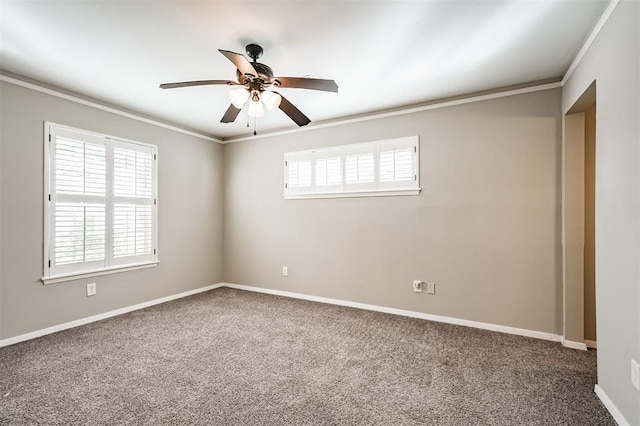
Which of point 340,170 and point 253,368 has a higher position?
point 340,170

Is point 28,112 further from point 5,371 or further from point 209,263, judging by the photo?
point 209,263

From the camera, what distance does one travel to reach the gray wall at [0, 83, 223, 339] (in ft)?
9.62

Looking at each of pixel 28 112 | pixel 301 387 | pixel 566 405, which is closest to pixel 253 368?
pixel 301 387

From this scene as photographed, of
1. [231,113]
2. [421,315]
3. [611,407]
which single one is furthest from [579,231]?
[231,113]

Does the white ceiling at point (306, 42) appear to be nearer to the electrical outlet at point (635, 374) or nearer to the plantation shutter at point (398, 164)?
the plantation shutter at point (398, 164)

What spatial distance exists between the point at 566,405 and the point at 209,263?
4.67 metres

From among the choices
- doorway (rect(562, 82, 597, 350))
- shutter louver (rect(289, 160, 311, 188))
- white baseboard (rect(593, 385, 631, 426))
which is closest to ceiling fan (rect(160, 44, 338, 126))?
shutter louver (rect(289, 160, 311, 188))

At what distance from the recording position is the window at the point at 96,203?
323 centimetres

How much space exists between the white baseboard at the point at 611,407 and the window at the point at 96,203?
474 centimetres

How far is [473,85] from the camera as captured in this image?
319 centimetres

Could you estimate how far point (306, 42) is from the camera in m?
2.41

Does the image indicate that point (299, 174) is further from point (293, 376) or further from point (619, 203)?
point (619, 203)

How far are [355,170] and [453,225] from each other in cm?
143

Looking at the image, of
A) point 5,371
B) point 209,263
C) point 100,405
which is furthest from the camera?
point 209,263
